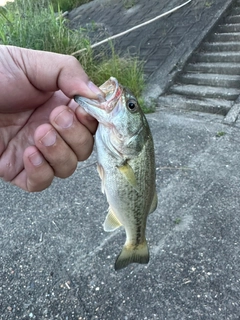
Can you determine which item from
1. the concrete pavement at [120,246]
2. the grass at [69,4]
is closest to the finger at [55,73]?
the concrete pavement at [120,246]

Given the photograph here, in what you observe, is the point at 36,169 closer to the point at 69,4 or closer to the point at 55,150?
the point at 55,150

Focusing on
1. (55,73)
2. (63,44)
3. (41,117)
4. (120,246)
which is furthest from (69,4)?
(55,73)

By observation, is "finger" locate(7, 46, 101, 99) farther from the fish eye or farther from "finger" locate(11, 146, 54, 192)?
"finger" locate(11, 146, 54, 192)

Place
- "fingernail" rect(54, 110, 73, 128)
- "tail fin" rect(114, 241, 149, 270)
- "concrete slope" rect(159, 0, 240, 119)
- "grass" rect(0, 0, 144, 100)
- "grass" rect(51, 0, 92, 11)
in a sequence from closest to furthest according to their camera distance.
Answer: "fingernail" rect(54, 110, 73, 128) → "tail fin" rect(114, 241, 149, 270) → "concrete slope" rect(159, 0, 240, 119) → "grass" rect(0, 0, 144, 100) → "grass" rect(51, 0, 92, 11)

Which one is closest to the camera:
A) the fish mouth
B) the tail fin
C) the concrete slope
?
the fish mouth

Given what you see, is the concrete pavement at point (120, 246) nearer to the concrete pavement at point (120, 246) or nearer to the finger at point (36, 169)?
the concrete pavement at point (120, 246)

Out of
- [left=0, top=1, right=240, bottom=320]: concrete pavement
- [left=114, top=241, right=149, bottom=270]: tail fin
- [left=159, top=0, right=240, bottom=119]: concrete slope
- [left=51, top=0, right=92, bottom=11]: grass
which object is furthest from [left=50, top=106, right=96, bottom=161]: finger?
[left=51, top=0, right=92, bottom=11]: grass
